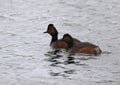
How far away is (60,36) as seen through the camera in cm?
2478

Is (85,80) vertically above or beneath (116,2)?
beneath

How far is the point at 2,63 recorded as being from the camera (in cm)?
1934

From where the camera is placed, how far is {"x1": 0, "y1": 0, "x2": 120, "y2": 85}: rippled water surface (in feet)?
57.4

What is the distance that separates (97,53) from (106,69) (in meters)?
2.45

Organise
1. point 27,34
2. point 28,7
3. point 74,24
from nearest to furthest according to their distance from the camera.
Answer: point 27,34, point 74,24, point 28,7

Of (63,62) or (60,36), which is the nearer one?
(63,62)

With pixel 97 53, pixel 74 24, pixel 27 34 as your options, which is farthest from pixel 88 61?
pixel 74 24

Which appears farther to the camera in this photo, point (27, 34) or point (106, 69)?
point (27, 34)

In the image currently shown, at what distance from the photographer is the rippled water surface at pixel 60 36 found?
17500 millimetres

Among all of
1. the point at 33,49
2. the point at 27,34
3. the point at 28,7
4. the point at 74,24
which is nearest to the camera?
the point at 33,49

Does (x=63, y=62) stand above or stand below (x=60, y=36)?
below

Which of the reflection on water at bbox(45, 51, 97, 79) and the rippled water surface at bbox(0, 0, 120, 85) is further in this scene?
the reflection on water at bbox(45, 51, 97, 79)

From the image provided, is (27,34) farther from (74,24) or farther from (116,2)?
(116,2)

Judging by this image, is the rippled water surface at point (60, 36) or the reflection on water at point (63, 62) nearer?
the rippled water surface at point (60, 36)
